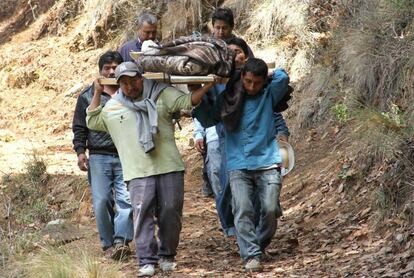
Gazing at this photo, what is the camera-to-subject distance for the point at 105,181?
8.04 metres

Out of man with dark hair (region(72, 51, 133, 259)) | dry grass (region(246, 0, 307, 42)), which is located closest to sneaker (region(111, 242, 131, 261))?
man with dark hair (region(72, 51, 133, 259))

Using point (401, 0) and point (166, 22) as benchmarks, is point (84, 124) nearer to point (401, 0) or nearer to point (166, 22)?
point (401, 0)

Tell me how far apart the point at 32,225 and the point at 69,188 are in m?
1.45

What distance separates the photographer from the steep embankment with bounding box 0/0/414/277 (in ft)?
23.5

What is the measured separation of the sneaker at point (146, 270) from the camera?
7.04m

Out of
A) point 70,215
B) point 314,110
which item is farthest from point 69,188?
point 314,110

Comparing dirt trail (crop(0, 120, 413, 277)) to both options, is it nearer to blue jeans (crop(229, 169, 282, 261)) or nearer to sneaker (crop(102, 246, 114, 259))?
sneaker (crop(102, 246, 114, 259))

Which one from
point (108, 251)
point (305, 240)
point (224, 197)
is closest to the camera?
point (224, 197)

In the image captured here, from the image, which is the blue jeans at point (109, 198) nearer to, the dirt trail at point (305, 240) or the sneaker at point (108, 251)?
the sneaker at point (108, 251)

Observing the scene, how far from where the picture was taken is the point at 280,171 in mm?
7121

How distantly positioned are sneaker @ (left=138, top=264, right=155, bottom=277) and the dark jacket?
4.46 ft

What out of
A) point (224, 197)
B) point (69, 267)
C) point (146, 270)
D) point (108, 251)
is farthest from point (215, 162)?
point (69, 267)

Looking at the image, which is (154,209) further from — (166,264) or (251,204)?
(251,204)

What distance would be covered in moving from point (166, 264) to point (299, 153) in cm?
389
